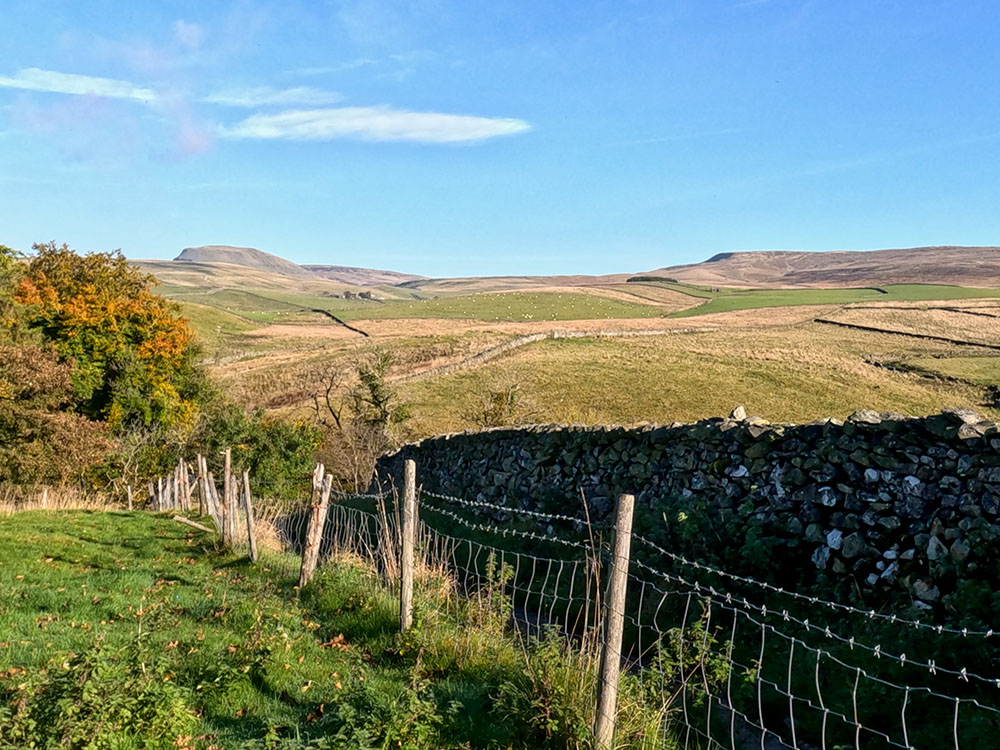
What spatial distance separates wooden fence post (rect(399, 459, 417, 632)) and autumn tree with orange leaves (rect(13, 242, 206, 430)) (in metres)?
27.2

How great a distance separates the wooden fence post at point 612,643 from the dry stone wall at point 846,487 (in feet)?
13.4

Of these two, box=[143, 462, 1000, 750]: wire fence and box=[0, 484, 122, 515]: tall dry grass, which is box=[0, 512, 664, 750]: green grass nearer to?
box=[143, 462, 1000, 750]: wire fence

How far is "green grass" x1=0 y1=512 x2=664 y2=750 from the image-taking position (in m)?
4.48

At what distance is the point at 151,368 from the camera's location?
3291cm

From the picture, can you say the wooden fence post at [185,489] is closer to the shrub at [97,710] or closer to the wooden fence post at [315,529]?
the wooden fence post at [315,529]

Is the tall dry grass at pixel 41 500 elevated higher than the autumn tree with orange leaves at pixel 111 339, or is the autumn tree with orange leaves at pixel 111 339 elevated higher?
the autumn tree with orange leaves at pixel 111 339

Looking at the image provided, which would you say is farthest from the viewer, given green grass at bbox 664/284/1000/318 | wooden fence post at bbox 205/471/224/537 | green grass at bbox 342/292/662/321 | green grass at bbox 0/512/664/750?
green grass at bbox 342/292/662/321

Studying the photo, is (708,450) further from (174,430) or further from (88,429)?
(174,430)

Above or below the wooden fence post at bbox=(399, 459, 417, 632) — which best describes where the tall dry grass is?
below

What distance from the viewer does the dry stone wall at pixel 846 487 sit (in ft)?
23.2

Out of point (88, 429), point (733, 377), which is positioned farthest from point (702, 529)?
point (733, 377)


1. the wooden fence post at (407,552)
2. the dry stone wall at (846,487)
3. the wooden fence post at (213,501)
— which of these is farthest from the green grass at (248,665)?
the wooden fence post at (213,501)

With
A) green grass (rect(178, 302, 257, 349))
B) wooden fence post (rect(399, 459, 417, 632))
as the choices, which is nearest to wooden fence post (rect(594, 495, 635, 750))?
wooden fence post (rect(399, 459, 417, 632))

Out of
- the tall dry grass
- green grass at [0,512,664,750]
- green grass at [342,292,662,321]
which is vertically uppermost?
green grass at [0,512,664,750]
